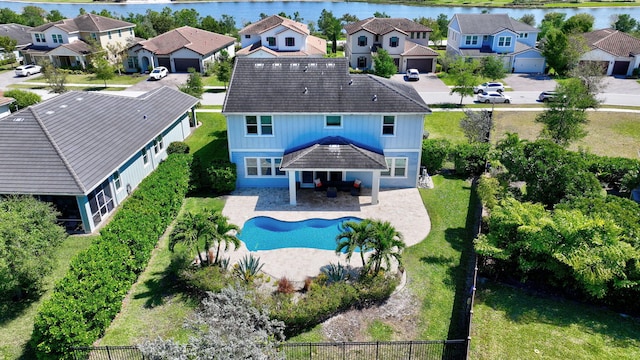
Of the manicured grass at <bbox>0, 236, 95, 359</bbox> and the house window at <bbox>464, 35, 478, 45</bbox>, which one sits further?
the house window at <bbox>464, 35, 478, 45</bbox>

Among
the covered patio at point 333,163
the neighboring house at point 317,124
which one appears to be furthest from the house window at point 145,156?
the covered patio at point 333,163

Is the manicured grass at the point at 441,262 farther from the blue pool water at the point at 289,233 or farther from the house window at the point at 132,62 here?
the house window at the point at 132,62

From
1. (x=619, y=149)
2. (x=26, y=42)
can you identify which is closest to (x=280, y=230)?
(x=619, y=149)

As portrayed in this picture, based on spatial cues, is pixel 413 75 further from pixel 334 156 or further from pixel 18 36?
pixel 18 36

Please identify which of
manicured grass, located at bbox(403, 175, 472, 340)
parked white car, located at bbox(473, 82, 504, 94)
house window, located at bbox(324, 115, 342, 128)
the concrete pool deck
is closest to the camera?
manicured grass, located at bbox(403, 175, 472, 340)

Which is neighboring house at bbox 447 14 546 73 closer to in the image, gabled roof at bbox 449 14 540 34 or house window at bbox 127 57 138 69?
gabled roof at bbox 449 14 540 34

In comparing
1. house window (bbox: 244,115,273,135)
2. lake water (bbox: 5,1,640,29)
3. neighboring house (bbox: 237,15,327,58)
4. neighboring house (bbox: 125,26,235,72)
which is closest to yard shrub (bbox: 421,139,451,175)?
house window (bbox: 244,115,273,135)

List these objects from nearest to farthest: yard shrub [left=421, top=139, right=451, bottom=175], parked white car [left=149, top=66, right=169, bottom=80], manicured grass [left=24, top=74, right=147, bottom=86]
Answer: yard shrub [left=421, top=139, right=451, bottom=175], manicured grass [left=24, top=74, right=147, bottom=86], parked white car [left=149, top=66, right=169, bottom=80]

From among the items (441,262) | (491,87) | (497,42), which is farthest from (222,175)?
(497,42)
